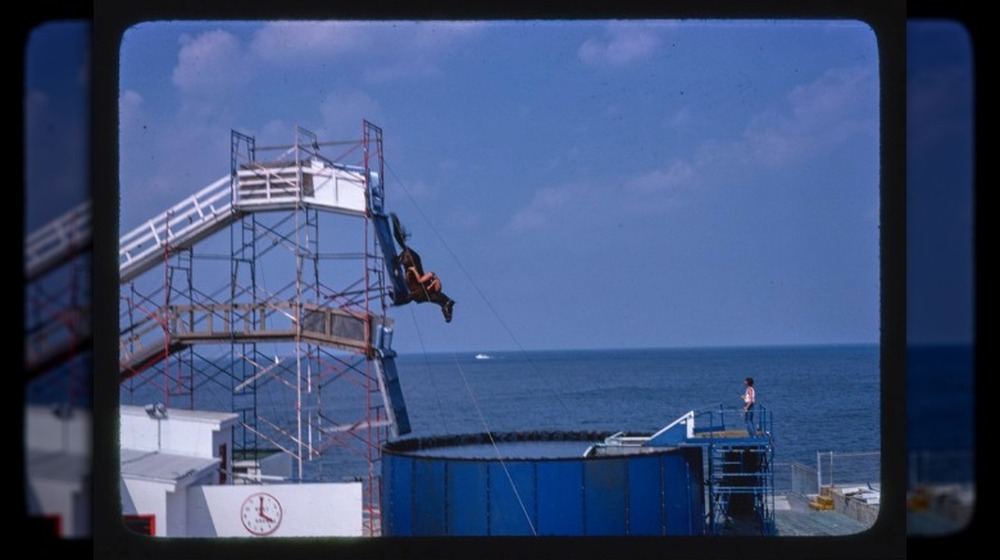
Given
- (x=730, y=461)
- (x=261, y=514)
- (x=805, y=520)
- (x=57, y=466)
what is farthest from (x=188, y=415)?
(x=805, y=520)

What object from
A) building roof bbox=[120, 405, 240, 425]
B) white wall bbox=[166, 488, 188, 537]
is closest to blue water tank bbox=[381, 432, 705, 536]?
building roof bbox=[120, 405, 240, 425]

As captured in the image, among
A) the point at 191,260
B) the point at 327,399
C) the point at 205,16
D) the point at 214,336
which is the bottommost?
the point at 327,399

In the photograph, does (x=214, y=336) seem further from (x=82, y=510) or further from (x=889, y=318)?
(x=889, y=318)

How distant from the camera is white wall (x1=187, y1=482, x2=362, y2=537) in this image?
8.16 meters

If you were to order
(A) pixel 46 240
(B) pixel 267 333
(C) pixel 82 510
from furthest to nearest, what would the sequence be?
(B) pixel 267 333 → (C) pixel 82 510 → (A) pixel 46 240

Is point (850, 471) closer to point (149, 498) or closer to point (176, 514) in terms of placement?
point (176, 514)

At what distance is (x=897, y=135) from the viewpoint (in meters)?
6.25

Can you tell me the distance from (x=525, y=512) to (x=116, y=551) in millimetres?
3538

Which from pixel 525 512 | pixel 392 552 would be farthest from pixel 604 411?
pixel 392 552

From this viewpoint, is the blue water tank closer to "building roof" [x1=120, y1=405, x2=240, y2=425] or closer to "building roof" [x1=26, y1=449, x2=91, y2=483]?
"building roof" [x1=120, y1=405, x2=240, y2=425]

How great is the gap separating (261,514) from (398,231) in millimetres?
2726

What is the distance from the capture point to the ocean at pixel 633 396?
1002cm

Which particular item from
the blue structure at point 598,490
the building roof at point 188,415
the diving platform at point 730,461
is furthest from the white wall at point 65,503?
the diving platform at point 730,461

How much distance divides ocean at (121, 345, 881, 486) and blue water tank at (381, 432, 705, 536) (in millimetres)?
857
